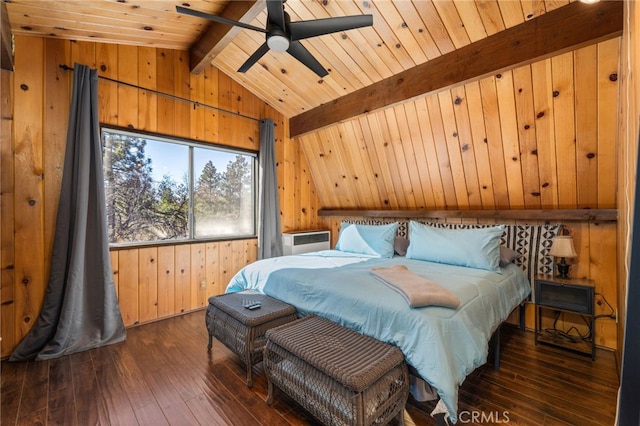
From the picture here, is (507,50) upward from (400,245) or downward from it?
upward

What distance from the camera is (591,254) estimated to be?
2.50 m

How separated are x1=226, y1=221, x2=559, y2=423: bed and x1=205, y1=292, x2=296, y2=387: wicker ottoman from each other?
5.3 inches

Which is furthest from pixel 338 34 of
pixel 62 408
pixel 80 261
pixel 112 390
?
pixel 62 408

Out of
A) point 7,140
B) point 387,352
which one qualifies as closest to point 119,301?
point 7,140

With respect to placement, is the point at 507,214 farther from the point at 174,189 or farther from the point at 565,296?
the point at 174,189

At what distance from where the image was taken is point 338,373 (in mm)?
1335

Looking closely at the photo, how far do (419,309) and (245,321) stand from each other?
1149 millimetres

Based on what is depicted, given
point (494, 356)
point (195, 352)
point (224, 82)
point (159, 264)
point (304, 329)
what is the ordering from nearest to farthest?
point (304, 329) < point (494, 356) < point (195, 352) < point (159, 264) < point (224, 82)

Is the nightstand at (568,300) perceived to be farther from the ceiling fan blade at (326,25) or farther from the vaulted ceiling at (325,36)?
the ceiling fan blade at (326,25)

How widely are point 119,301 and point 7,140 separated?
1625mm

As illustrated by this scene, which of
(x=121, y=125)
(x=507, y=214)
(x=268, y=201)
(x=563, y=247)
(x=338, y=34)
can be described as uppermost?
(x=338, y=34)

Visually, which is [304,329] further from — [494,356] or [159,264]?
[159,264]

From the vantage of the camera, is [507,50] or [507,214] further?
[507,214]

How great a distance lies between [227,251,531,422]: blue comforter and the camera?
4.71 feet
